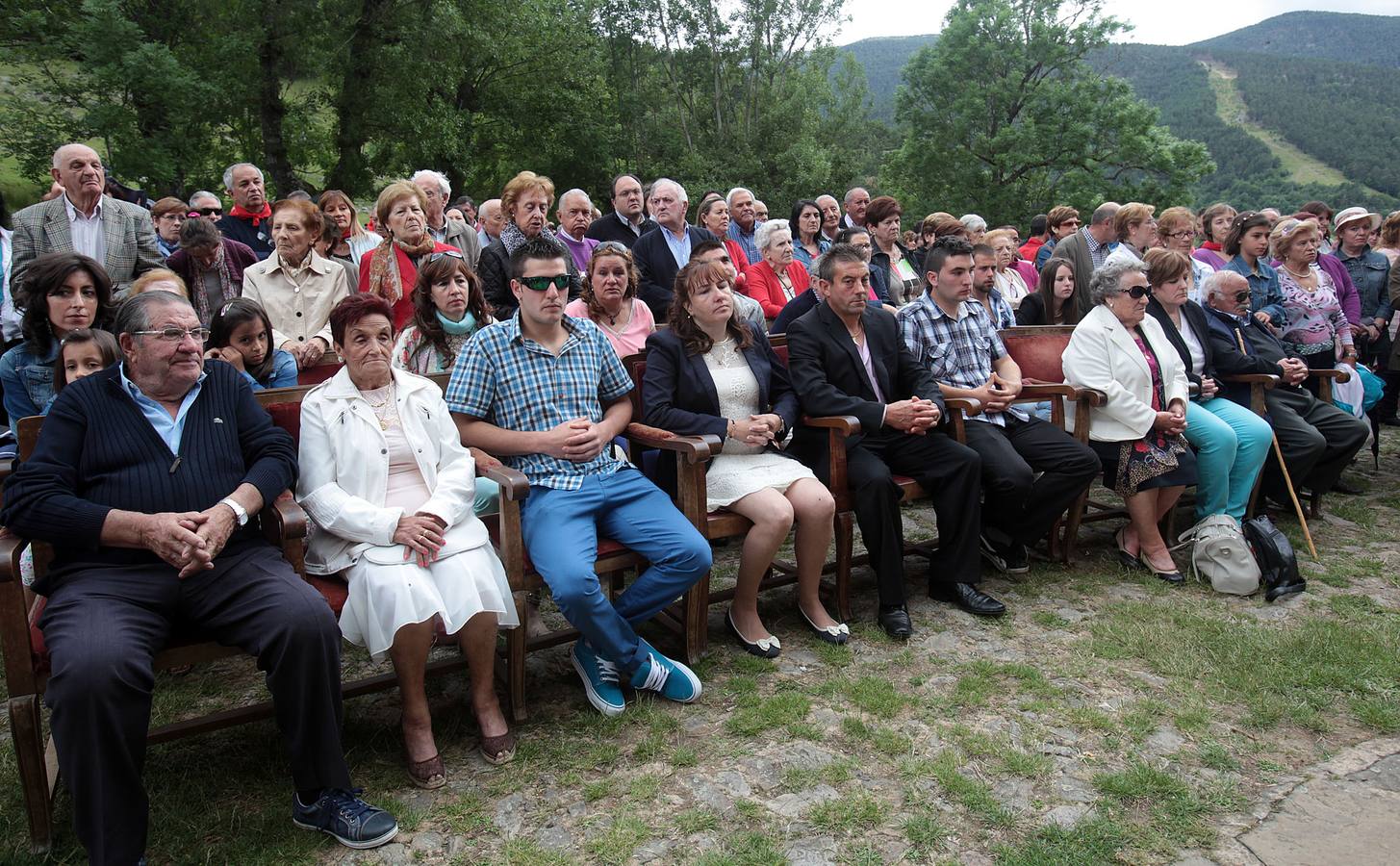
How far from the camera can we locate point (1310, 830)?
2592mm

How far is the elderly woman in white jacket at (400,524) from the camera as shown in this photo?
2926 mm

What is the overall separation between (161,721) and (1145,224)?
6.89 m

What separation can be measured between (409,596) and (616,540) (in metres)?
0.89

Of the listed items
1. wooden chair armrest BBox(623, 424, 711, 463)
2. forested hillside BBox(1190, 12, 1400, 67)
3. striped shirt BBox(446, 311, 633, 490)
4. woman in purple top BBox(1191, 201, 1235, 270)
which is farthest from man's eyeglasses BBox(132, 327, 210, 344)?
forested hillside BBox(1190, 12, 1400, 67)

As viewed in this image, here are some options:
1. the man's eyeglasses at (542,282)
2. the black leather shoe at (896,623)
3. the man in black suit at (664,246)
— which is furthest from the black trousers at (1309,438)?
the man's eyeglasses at (542,282)

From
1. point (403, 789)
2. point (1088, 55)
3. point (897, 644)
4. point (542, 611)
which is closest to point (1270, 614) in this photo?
point (897, 644)

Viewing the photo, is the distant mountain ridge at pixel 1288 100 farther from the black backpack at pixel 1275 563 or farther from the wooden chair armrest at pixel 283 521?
the wooden chair armrest at pixel 283 521

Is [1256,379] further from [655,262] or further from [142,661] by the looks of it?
[142,661]

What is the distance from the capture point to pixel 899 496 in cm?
427

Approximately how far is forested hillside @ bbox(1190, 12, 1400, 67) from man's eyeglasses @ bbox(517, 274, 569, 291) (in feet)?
296

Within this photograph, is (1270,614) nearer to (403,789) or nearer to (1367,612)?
(1367,612)

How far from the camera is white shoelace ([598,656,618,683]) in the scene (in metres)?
3.40

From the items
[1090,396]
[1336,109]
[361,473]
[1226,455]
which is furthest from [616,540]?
[1336,109]

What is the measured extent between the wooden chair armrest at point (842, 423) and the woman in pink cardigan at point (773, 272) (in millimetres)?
2316
